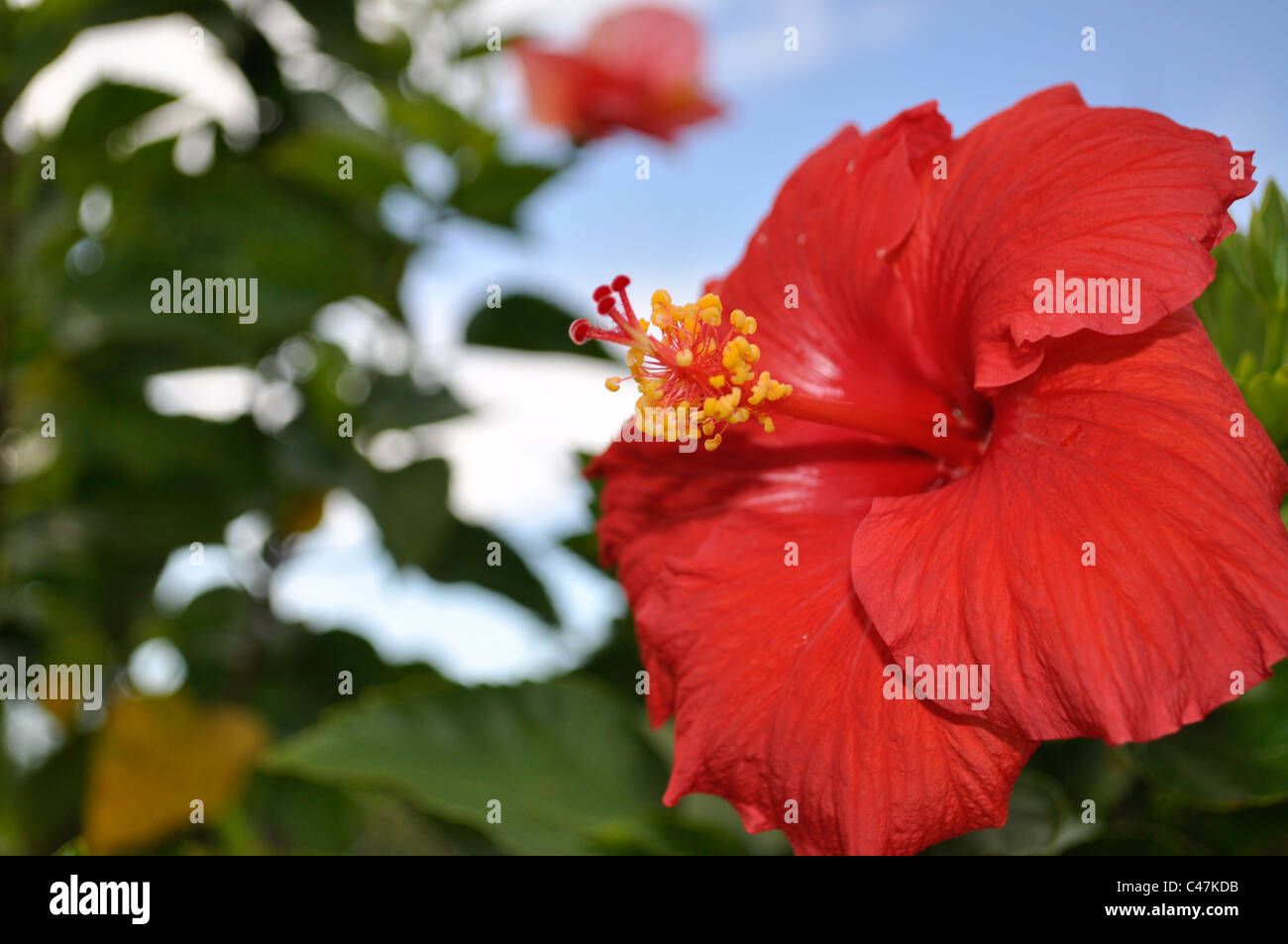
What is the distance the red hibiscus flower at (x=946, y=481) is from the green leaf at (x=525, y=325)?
947 mm

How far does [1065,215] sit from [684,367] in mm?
248

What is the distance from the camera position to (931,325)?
2.26 ft

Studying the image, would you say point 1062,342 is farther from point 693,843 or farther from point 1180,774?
point 693,843

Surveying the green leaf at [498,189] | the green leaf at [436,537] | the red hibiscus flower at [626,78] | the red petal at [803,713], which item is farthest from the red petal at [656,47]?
the red petal at [803,713]

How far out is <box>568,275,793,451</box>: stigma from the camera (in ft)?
2.14

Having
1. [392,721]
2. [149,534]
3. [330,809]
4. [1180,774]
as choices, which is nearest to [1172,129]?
[1180,774]

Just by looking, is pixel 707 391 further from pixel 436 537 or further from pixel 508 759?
pixel 436 537

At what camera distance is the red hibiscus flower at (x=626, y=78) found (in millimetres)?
2293

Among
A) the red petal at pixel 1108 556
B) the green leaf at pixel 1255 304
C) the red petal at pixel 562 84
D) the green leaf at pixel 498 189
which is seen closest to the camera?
the red petal at pixel 1108 556

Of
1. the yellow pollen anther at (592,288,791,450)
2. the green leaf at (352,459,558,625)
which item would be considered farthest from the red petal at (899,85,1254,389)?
the green leaf at (352,459,558,625)

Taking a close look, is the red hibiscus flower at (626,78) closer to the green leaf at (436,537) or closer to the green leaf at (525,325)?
the green leaf at (525,325)

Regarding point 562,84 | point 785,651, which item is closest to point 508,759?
point 785,651

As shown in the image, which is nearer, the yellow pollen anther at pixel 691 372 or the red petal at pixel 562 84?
the yellow pollen anther at pixel 691 372

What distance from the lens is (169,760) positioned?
1531 mm
